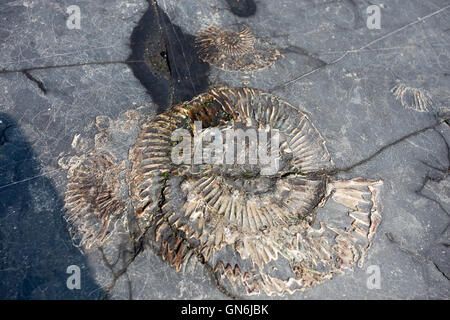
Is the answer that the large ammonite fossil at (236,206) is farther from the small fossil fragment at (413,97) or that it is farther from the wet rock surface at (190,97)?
the small fossil fragment at (413,97)

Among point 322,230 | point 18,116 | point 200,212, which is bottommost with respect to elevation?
point 322,230

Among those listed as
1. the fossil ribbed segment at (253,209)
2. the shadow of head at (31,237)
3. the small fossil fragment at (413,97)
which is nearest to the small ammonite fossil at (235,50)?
the fossil ribbed segment at (253,209)

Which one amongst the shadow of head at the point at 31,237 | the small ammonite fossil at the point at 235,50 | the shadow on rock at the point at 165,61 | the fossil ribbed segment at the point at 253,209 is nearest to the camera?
the shadow of head at the point at 31,237

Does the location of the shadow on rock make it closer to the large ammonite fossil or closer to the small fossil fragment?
the large ammonite fossil

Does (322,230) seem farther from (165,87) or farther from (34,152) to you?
(34,152)

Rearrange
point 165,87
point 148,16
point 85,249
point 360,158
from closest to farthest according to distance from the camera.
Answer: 1. point 85,249
2. point 360,158
3. point 165,87
4. point 148,16

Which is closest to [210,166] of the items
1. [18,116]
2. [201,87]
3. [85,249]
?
[201,87]
